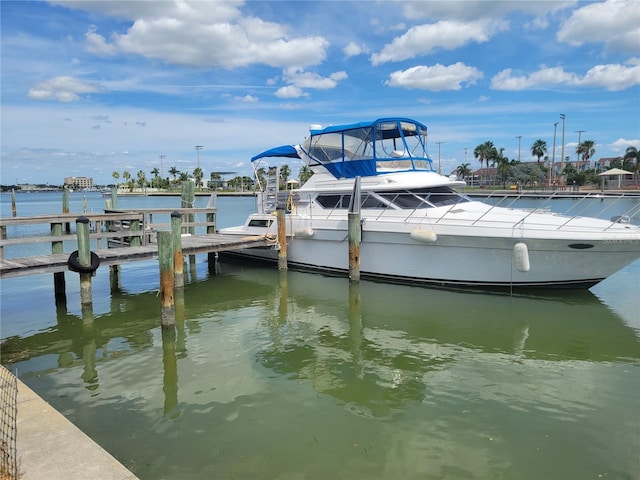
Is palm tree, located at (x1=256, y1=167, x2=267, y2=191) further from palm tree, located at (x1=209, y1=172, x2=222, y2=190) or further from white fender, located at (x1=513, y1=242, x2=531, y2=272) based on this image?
palm tree, located at (x1=209, y1=172, x2=222, y2=190)

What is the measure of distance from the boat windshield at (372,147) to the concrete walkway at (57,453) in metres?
11.2

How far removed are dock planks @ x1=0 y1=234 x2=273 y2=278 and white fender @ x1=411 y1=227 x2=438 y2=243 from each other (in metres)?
4.98

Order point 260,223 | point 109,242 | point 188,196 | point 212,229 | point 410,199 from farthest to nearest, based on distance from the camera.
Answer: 1. point 188,196
2. point 212,229
3. point 109,242
4. point 260,223
5. point 410,199

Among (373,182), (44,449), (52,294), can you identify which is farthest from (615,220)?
(52,294)

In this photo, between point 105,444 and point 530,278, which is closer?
point 105,444

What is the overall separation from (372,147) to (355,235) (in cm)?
296

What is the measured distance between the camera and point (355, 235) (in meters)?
12.8

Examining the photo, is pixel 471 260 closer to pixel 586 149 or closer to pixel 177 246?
pixel 177 246

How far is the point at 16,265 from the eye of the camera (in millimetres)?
9648

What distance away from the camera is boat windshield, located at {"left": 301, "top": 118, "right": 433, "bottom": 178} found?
1395 cm

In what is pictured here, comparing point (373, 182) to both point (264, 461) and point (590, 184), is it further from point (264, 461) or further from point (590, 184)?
point (590, 184)

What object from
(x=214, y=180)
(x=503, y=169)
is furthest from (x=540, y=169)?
(x=214, y=180)

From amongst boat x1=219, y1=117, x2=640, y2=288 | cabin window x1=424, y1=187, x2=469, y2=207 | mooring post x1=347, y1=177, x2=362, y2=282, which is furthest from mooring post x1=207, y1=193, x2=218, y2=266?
cabin window x1=424, y1=187, x2=469, y2=207

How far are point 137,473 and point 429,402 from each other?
12.1 ft
